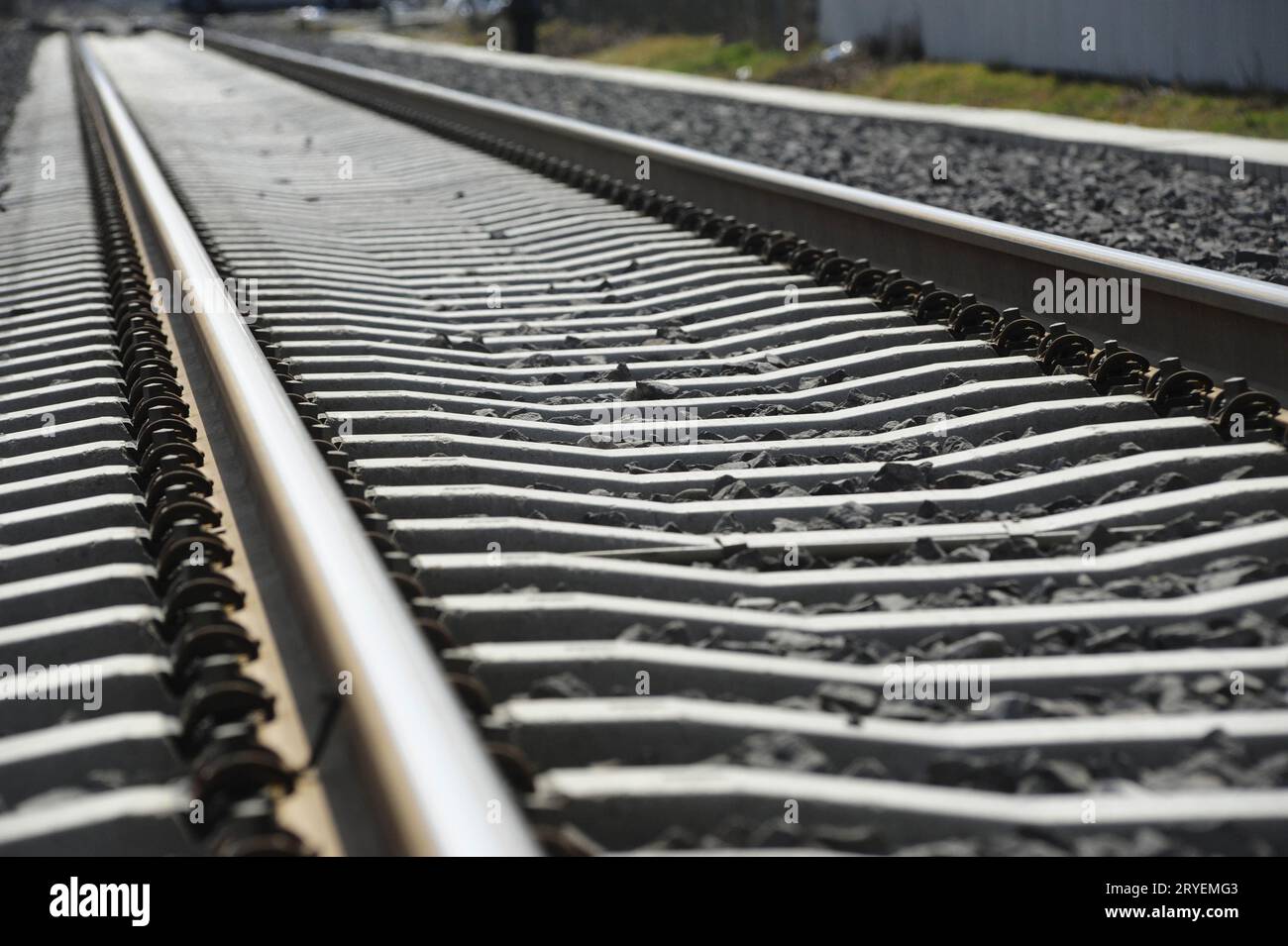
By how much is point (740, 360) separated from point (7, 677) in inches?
107

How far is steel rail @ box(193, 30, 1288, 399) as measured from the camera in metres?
4.22

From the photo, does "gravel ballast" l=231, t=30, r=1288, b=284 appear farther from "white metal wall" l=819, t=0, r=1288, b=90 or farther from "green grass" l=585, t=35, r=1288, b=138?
"white metal wall" l=819, t=0, r=1288, b=90

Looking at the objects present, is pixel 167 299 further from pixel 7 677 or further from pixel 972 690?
pixel 972 690

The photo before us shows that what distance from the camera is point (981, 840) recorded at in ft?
6.97

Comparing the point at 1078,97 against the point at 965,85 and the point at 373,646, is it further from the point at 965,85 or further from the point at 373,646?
the point at 373,646

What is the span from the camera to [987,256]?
5.45m

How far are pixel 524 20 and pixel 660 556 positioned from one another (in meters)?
28.8

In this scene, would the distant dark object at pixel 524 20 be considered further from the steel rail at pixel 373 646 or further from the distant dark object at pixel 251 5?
the distant dark object at pixel 251 5

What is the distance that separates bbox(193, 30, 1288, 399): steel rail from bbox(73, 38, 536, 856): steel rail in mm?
2425

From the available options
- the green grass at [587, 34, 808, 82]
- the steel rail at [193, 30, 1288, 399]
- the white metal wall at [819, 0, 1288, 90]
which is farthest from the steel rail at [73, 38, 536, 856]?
the green grass at [587, 34, 808, 82]

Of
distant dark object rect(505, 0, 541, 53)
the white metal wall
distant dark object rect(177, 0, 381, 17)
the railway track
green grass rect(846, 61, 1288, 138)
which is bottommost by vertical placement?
the railway track

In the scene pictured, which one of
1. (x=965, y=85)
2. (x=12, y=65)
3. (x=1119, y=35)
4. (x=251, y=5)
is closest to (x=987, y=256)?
(x=1119, y=35)

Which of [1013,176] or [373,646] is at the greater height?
[1013,176]

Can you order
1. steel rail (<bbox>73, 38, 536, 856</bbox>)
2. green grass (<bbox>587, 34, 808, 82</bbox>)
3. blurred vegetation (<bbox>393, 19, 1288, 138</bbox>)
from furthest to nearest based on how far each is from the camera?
green grass (<bbox>587, 34, 808, 82</bbox>)
blurred vegetation (<bbox>393, 19, 1288, 138</bbox>)
steel rail (<bbox>73, 38, 536, 856</bbox>)
